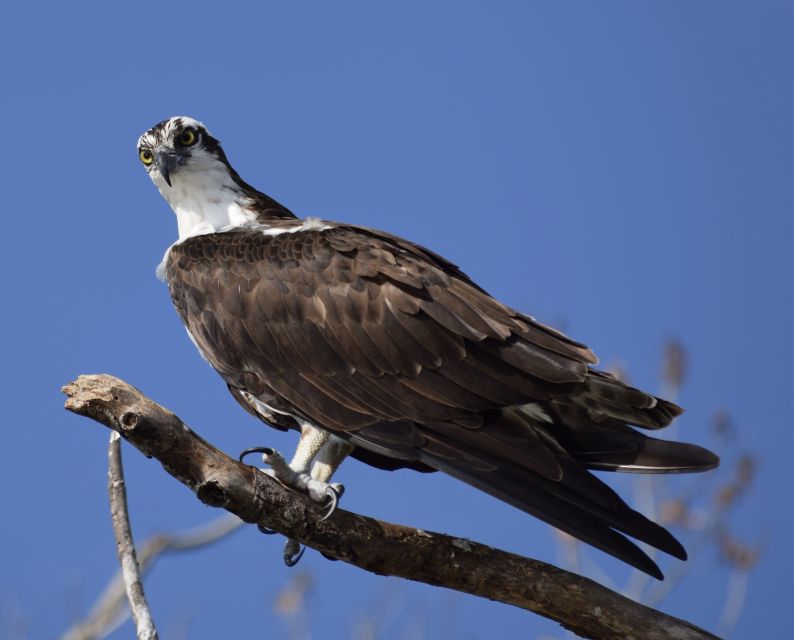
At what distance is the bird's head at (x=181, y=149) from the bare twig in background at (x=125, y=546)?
7.23ft

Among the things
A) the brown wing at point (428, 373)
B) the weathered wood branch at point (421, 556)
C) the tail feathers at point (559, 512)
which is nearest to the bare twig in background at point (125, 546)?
the weathered wood branch at point (421, 556)

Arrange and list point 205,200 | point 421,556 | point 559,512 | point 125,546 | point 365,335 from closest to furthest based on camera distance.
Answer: point 559,512 < point 125,546 < point 421,556 < point 365,335 < point 205,200

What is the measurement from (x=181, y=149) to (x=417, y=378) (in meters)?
2.50

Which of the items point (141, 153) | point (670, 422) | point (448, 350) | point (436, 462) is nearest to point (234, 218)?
point (141, 153)

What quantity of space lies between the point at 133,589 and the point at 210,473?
649 mm

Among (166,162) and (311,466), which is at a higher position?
(166,162)

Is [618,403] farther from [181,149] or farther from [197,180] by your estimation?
[181,149]

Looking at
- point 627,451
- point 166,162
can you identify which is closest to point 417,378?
point 627,451

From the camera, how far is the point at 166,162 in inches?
266

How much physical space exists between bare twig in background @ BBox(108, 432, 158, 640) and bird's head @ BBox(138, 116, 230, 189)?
2.20 meters

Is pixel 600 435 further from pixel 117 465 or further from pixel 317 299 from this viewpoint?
pixel 117 465

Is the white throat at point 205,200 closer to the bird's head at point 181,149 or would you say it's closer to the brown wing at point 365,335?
the bird's head at point 181,149

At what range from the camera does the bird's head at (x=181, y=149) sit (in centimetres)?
678

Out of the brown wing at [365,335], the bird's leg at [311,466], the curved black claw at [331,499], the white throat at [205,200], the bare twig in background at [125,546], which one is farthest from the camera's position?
the white throat at [205,200]
